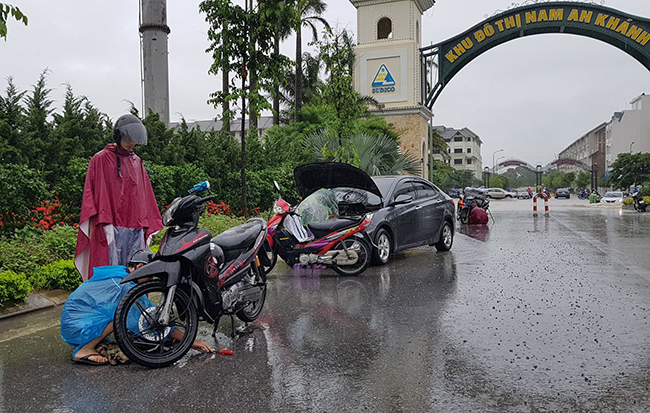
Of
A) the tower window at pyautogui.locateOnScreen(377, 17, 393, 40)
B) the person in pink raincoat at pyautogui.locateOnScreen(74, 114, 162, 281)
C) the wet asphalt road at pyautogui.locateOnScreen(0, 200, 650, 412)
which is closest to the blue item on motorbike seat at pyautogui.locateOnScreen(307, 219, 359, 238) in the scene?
the wet asphalt road at pyautogui.locateOnScreen(0, 200, 650, 412)

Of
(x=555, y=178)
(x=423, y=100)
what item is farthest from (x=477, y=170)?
(x=423, y=100)

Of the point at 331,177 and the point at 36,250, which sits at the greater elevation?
the point at 331,177

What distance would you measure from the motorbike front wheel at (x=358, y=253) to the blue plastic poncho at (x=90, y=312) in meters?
4.46

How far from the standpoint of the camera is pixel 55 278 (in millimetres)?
6965

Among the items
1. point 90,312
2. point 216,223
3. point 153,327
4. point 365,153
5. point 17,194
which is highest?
point 365,153

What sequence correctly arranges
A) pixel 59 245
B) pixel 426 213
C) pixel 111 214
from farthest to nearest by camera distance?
pixel 426 213, pixel 59 245, pixel 111 214

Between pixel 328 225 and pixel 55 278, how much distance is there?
378cm

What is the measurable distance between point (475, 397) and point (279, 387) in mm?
1315

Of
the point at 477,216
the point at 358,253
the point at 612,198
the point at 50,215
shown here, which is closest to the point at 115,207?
the point at 358,253

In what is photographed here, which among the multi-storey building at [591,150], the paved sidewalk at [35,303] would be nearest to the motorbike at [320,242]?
the paved sidewalk at [35,303]

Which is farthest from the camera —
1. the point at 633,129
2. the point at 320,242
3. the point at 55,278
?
the point at 633,129

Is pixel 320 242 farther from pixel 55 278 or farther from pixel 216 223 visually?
pixel 55 278

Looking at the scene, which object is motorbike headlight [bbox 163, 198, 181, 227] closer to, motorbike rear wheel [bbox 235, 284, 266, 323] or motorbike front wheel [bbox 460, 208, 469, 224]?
motorbike rear wheel [bbox 235, 284, 266, 323]

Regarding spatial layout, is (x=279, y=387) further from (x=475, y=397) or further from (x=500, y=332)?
(x=500, y=332)
